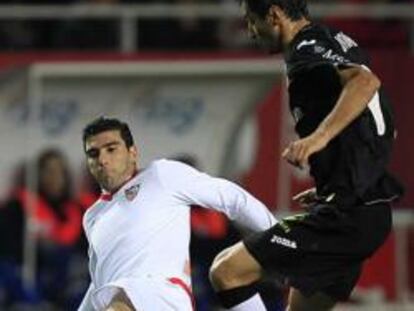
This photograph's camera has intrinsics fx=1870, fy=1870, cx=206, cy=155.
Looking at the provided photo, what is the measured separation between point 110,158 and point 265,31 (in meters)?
1.06

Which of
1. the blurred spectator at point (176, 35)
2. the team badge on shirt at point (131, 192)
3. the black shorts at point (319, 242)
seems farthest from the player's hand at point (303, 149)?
the blurred spectator at point (176, 35)

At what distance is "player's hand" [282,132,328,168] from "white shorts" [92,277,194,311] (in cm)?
122

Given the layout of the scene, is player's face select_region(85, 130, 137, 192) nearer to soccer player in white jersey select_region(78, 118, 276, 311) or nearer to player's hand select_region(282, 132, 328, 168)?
soccer player in white jersey select_region(78, 118, 276, 311)

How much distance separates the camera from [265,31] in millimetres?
7980

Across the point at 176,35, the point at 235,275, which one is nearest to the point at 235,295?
the point at 235,275

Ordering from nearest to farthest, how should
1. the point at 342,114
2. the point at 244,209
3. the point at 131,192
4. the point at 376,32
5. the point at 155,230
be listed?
the point at 342,114, the point at 244,209, the point at 155,230, the point at 131,192, the point at 376,32

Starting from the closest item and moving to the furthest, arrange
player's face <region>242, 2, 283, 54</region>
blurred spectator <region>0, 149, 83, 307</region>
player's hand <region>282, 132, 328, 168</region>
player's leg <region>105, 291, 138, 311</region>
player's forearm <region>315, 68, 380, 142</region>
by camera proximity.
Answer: player's hand <region>282, 132, 328, 168</region> → player's forearm <region>315, 68, 380, 142</region> → player's face <region>242, 2, 283, 54</region> → player's leg <region>105, 291, 138, 311</region> → blurred spectator <region>0, 149, 83, 307</region>

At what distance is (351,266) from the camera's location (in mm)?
8078

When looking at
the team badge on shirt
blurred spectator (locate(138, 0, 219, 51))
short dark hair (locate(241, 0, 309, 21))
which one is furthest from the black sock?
blurred spectator (locate(138, 0, 219, 51))

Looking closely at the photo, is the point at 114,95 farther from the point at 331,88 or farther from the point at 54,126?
the point at 331,88

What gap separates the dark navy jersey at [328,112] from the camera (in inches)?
309

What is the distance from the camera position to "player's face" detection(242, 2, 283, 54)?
797cm

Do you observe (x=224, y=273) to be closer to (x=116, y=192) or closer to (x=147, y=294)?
(x=147, y=294)

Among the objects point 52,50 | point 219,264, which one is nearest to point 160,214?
point 219,264
